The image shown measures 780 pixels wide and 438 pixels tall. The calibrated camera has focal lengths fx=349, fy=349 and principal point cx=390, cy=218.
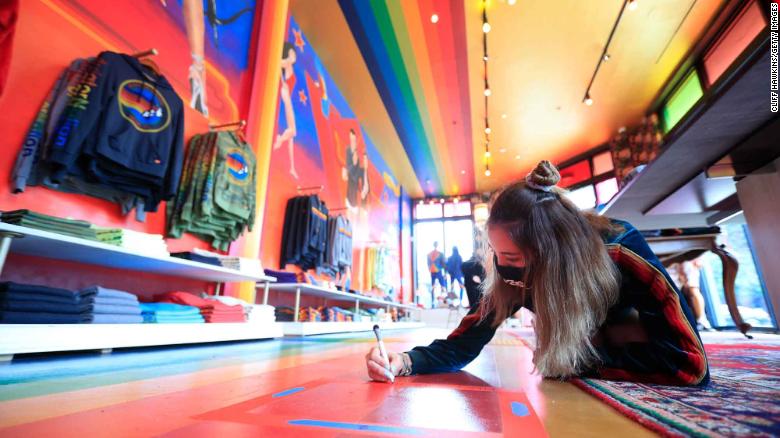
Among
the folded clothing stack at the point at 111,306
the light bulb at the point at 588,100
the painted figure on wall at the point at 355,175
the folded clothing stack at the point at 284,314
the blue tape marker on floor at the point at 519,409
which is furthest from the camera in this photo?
the painted figure on wall at the point at 355,175

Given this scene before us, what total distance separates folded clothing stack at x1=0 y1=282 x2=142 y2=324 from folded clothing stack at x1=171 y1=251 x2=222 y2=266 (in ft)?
1.58

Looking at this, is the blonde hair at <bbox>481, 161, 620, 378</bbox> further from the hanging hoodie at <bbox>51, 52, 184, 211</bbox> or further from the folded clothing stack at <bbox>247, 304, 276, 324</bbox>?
the folded clothing stack at <bbox>247, 304, 276, 324</bbox>

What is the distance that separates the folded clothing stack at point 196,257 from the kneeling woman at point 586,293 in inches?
71.0

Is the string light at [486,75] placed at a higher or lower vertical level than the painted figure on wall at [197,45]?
higher

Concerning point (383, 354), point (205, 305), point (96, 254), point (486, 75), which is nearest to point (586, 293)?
point (383, 354)

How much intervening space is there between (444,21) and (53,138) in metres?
4.71

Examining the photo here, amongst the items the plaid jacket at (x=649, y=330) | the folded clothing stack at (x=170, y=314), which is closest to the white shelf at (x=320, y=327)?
the folded clothing stack at (x=170, y=314)

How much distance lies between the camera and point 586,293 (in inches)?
33.7

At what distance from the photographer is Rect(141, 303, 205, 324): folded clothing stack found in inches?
74.9

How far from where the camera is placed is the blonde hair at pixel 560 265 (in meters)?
0.86

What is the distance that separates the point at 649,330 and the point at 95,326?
2.08 meters

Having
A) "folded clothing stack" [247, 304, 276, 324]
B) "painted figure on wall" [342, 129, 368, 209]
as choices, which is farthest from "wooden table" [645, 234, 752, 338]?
"painted figure on wall" [342, 129, 368, 209]

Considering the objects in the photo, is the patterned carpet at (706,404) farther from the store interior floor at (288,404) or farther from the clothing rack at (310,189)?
the clothing rack at (310,189)

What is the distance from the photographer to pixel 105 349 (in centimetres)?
167
